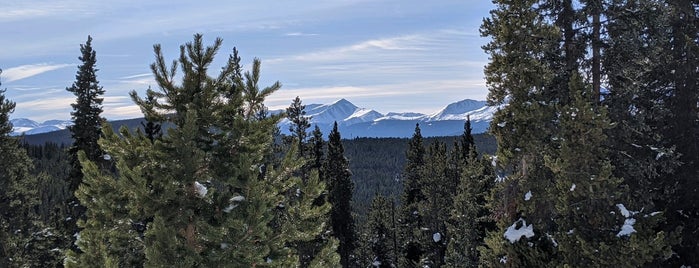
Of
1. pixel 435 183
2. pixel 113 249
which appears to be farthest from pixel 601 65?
pixel 435 183

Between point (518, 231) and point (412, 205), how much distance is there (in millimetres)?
31478

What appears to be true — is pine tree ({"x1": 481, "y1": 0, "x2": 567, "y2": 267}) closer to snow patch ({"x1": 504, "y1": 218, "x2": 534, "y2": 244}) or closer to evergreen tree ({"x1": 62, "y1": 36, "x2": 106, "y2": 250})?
snow patch ({"x1": 504, "y1": 218, "x2": 534, "y2": 244})

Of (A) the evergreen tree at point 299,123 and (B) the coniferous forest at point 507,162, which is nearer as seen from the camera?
(B) the coniferous forest at point 507,162

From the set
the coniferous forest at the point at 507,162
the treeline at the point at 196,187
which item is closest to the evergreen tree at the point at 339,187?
the coniferous forest at the point at 507,162

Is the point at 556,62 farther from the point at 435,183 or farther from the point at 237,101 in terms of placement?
the point at 435,183

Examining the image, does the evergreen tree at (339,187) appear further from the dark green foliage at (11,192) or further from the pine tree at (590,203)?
the pine tree at (590,203)

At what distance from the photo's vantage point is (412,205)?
46219 millimetres

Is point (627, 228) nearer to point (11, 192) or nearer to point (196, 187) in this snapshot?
point (196, 187)

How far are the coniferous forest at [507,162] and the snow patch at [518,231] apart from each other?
6cm

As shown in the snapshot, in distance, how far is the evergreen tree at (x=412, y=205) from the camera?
1886 inches

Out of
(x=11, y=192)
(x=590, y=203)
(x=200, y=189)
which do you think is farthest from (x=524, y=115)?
(x=11, y=192)

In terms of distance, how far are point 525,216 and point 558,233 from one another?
1657 mm

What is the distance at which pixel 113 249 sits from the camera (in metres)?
8.40

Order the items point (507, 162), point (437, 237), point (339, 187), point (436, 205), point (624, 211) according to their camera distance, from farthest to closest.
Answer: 1. point (339, 187)
2. point (436, 205)
3. point (437, 237)
4. point (507, 162)
5. point (624, 211)
